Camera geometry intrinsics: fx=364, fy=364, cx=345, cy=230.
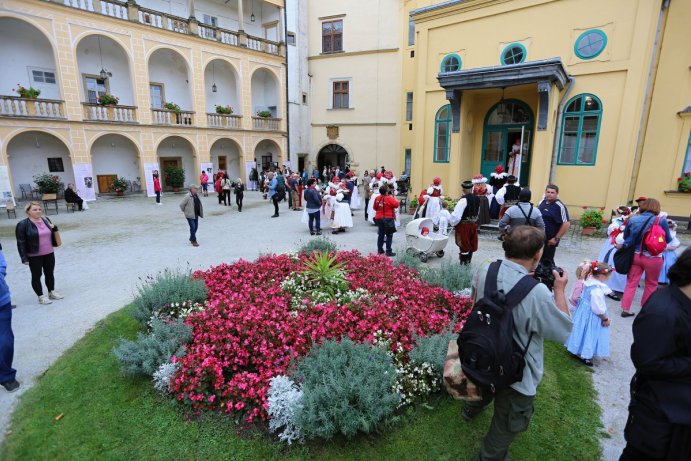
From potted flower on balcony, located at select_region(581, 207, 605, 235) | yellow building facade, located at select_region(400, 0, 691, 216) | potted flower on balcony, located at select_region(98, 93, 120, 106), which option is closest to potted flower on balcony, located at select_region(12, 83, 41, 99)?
potted flower on balcony, located at select_region(98, 93, 120, 106)

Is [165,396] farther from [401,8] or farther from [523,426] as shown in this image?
[401,8]

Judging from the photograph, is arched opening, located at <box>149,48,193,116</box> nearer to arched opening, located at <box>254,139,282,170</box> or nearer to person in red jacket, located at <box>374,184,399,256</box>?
arched opening, located at <box>254,139,282,170</box>

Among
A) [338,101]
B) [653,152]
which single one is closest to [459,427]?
[653,152]

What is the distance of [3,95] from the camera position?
1692 centimetres

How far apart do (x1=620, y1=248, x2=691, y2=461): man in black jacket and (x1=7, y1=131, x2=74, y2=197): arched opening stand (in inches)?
1004

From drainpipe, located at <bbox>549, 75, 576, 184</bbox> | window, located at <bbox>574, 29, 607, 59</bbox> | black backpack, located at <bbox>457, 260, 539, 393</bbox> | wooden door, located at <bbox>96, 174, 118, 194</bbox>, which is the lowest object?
wooden door, located at <bbox>96, 174, 118, 194</bbox>

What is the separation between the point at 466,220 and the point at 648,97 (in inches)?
385

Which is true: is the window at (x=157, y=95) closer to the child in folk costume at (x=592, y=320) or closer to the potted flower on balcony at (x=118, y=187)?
the potted flower on balcony at (x=118, y=187)

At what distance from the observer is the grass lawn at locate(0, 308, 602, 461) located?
3283 millimetres

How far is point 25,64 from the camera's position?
1873 cm

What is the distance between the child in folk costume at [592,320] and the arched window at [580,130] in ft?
32.4

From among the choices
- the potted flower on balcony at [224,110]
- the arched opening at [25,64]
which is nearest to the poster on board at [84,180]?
the arched opening at [25,64]

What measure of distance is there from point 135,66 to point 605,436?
24.7m

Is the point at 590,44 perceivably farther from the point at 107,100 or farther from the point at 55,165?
the point at 55,165
